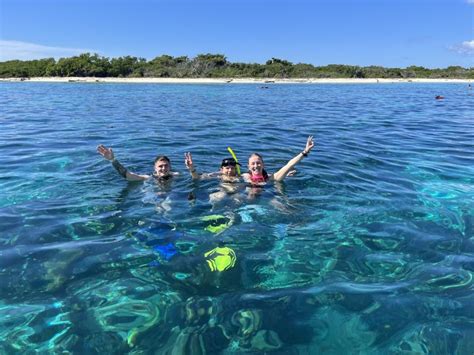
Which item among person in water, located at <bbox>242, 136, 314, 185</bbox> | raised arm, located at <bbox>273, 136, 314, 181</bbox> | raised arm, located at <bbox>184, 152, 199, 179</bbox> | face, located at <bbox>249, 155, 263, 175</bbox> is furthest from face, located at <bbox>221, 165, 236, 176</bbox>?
raised arm, located at <bbox>273, 136, 314, 181</bbox>

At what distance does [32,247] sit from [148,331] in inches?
88.9

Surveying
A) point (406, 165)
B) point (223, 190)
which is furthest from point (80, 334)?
point (406, 165)

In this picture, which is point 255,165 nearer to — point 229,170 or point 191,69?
point 229,170

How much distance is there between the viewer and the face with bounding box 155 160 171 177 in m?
6.97

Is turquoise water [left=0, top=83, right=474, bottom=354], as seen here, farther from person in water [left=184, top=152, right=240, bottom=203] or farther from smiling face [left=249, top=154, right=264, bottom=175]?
smiling face [left=249, top=154, right=264, bottom=175]

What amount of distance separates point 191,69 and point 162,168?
7839cm

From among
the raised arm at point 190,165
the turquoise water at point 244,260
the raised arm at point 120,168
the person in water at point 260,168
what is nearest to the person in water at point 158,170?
the raised arm at point 120,168

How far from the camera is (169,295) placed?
3.62 m

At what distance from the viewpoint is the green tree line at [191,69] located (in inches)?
3095

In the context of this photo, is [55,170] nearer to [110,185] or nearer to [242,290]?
[110,185]

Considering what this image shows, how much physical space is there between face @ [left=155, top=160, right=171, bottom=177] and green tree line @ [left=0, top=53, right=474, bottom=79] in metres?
73.4

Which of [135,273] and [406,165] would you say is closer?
[135,273]

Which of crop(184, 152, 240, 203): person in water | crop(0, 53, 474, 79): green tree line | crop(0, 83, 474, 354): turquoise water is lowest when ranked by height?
crop(0, 83, 474, 354): turquoise water

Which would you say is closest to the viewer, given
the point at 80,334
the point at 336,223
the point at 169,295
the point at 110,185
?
the point at 80,334
